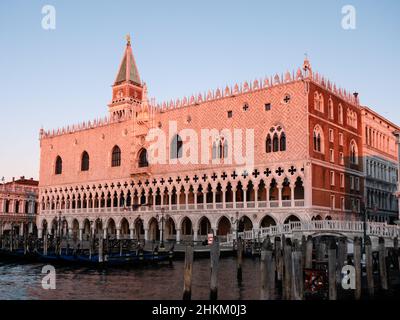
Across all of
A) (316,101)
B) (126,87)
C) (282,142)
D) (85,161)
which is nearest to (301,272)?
(282,142)

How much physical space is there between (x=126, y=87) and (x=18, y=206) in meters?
16.8

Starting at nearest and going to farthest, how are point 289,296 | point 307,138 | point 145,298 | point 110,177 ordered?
1. point 289,296
2. point 145,298
3. point 307,138
4. point 110,177

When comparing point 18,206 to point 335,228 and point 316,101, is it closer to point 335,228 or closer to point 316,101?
point 316,101

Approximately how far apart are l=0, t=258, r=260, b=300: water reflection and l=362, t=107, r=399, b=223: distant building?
1674 centimetres

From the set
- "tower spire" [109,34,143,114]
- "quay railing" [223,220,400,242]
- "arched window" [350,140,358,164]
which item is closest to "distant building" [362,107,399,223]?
"arched window" [350,140,358,164]

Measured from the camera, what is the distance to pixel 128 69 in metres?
57.0

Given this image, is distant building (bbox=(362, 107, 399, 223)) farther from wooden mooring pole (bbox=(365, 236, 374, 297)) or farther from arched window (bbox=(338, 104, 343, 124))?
wooden mooring pole (bbox=(365, 236, 374, 297))

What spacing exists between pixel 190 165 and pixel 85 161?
12.8m

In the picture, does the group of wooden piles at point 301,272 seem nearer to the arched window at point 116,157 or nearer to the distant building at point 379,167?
the distant building at point 379,167

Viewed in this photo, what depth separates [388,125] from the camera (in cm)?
4016

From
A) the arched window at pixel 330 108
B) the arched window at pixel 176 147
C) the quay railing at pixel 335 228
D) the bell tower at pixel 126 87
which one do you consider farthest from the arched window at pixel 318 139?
the bell tower at pixel 126 87
